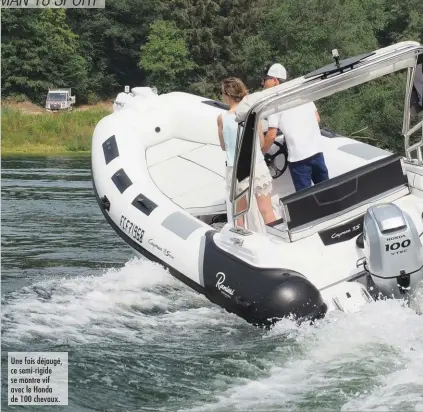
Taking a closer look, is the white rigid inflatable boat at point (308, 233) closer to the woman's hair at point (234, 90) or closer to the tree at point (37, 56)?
the woman's hair at point (234, 90)

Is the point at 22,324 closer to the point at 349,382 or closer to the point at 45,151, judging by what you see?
the point at 349,382

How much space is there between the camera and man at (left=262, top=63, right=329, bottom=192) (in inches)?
241

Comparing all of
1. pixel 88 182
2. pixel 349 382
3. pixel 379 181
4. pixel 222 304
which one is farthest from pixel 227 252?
pixel 88 182

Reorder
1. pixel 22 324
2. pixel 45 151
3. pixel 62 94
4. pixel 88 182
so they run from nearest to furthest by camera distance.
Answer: pixel 22 324 → pixel 88 182 → pixel 45 151 → pixel 62 94

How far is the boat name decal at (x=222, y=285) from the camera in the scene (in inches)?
212

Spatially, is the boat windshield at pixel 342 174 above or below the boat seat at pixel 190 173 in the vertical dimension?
above

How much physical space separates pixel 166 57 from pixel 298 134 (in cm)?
3504

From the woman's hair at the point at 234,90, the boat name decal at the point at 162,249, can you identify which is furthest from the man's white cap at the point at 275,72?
the boat name decal at the point at 162,249

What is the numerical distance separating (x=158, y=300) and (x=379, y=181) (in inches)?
59.1

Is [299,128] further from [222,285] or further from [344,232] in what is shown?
[222,285]

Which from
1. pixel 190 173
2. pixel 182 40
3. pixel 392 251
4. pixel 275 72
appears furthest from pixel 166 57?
pixel 392 251

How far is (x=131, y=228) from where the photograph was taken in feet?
21.7

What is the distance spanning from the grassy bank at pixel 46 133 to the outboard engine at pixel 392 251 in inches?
665

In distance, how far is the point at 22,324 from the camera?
541 centimetres
